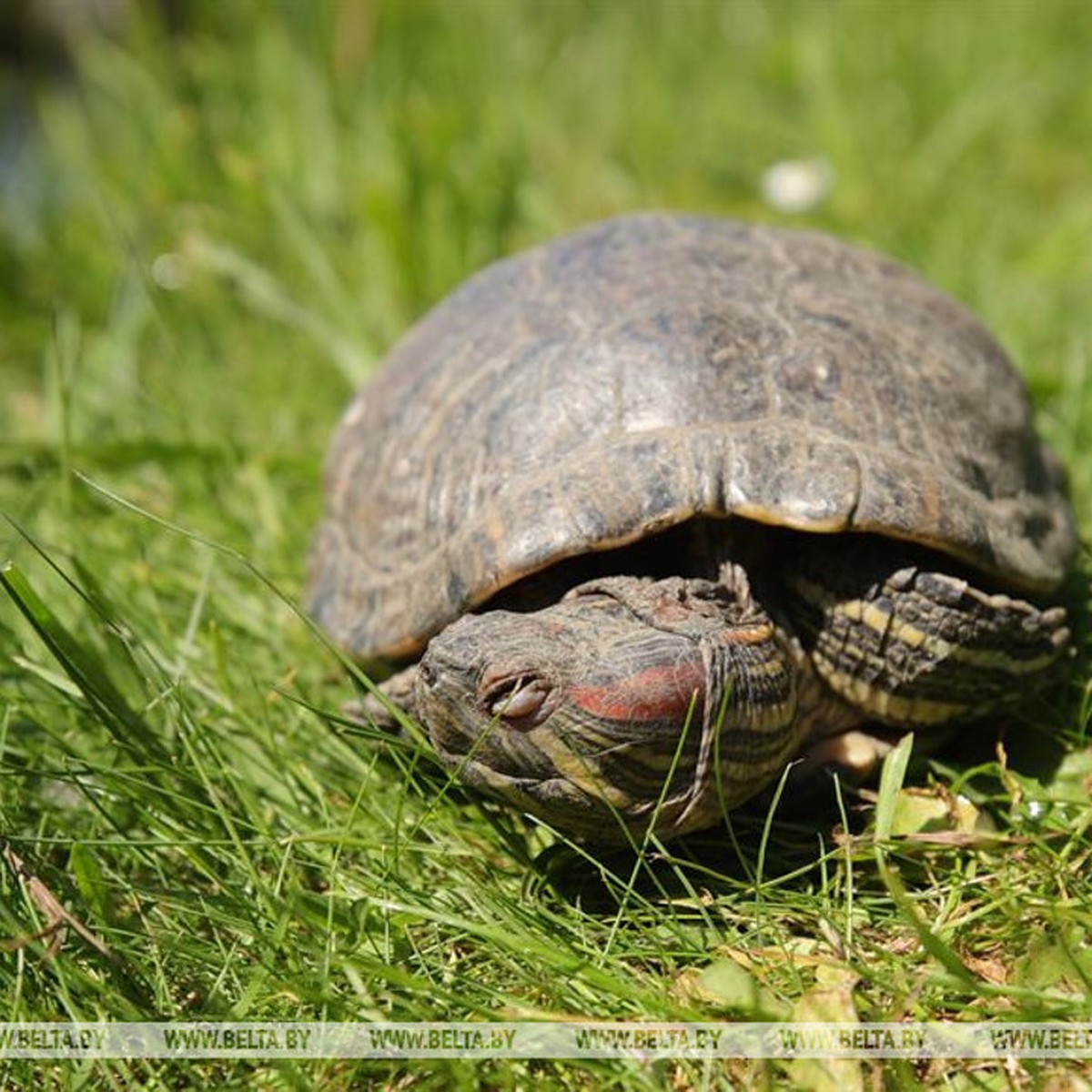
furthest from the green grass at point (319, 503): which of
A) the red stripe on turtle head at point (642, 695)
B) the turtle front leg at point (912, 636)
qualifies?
the red stripe on turtle head at point (642, 695)

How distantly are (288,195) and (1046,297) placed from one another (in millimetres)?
2663

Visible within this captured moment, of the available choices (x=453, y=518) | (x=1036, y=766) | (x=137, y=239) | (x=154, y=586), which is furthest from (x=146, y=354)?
(x=1036, y=766)

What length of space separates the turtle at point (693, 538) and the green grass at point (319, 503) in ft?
0.57

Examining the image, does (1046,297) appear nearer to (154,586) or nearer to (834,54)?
(834,54)

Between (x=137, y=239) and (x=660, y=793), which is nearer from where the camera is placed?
(x=660, y=793)

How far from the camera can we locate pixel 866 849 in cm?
217

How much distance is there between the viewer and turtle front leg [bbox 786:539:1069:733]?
232 centimetres

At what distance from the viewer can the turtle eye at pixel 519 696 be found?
76.8 inches

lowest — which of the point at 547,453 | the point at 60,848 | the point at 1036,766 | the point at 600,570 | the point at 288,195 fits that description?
the point at 1036,766

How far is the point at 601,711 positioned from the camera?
1.93 meters

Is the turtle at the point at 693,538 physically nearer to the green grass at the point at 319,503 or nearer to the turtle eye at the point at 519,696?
the turtle eye at the point at 519,696

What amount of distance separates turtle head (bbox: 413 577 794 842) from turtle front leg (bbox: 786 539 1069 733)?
27 centimetres

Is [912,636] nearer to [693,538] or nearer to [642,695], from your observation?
[693,538]

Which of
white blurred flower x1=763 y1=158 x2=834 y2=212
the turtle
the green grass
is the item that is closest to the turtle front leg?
the turtle
